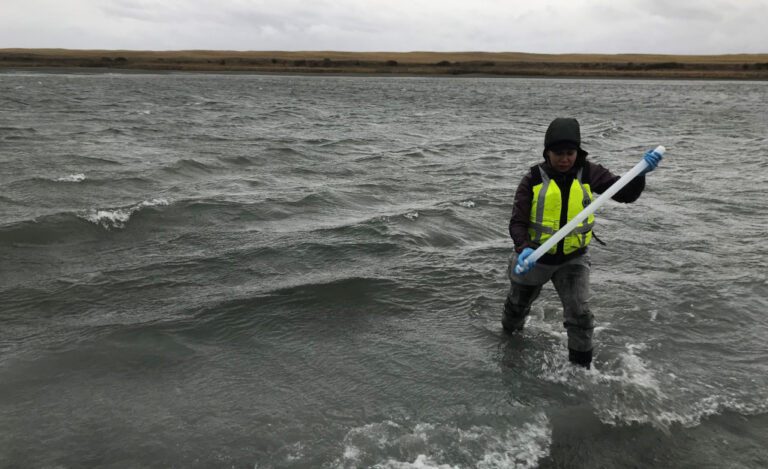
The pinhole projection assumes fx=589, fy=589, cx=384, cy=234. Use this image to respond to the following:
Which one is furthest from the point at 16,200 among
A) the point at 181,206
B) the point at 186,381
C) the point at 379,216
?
the point at 186,381

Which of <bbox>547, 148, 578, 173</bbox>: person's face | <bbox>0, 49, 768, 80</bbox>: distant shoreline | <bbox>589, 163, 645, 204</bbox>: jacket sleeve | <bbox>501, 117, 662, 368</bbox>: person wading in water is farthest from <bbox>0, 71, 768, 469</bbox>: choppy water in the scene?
<bbox>0, 49, 768, 80</bbox>: distant shoreline

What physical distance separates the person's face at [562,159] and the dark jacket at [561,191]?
0.21ft

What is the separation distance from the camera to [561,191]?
17.2 ft

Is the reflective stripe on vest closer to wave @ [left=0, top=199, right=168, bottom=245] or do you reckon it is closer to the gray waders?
the gray waders

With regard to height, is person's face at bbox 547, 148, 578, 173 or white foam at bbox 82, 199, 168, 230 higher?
person's face at bbox 547, 148, 578, 173

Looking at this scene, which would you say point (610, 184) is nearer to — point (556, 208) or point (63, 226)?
point (556, 208)

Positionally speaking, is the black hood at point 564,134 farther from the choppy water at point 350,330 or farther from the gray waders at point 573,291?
the choppy water at point 350,330

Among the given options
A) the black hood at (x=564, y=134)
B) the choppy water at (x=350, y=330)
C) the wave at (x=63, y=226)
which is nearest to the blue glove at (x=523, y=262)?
the black hood at (x=564, y=134)

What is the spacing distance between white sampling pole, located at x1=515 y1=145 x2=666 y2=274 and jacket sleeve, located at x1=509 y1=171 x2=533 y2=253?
8.1 inches

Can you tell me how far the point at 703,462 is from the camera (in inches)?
171

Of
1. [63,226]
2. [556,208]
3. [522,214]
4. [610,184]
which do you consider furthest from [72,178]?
[610,184]

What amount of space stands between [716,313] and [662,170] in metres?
12.0

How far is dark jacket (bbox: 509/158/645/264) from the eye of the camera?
5184 mm

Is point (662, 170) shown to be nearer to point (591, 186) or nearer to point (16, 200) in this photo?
point (591, 186)
